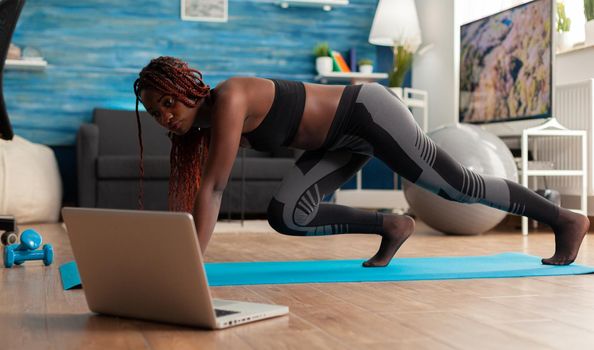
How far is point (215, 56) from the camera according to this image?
621 centimetres

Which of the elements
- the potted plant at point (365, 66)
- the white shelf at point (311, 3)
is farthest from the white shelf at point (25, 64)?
the potted plant at point (365, 66)

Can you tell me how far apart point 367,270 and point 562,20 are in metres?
3.02

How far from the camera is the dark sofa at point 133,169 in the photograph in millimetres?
5133

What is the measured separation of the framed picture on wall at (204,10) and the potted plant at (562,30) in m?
2.46

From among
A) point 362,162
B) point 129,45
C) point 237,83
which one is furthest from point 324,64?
point 237,83

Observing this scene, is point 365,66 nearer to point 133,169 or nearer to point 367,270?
point 133,169

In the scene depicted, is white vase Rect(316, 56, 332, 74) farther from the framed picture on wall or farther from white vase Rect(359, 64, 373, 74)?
the framed picture on wall

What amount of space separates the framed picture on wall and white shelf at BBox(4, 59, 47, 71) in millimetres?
1095

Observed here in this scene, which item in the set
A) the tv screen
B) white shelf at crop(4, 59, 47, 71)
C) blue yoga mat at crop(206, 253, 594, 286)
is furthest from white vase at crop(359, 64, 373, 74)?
blue yoga mat at crop(206, 253, 594, 286)

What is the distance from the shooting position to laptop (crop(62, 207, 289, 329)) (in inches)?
59.4

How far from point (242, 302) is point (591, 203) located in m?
3.40

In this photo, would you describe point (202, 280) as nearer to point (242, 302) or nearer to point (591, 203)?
point (242, 302)

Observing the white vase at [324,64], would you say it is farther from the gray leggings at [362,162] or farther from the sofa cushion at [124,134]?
the gray leggings at [362,162]

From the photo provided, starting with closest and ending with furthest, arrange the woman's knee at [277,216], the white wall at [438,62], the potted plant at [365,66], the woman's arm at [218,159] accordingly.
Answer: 1. the woman's arm at [218,159]
2. the woman's knee at [277,216]
3. the white wall at [438,62]
4. the potted plant at [365,66]
